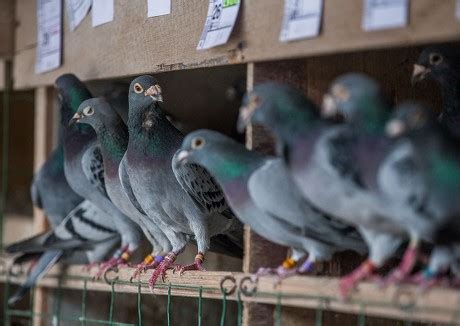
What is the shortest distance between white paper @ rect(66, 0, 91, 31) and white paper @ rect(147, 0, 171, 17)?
Answer: 2.75 feet

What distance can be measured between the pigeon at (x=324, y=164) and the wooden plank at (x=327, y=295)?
0.13 metres

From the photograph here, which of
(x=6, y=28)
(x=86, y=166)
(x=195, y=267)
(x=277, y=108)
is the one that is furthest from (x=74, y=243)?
(x=277, y=108)

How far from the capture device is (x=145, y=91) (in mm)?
5789

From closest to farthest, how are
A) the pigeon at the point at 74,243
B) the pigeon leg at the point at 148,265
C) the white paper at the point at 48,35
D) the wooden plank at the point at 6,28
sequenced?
the pigeon leg at the point at 148,265 → the pigeon at the point at 74,243 → the white paper at the point at 48,35 → the wooden plank at the point at 6,28

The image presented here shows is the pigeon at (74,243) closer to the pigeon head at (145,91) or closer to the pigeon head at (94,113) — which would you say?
the pigeon head at (94,113)

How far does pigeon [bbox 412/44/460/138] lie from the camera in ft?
16.4

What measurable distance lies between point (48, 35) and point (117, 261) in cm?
190

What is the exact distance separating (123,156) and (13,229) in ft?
9.78

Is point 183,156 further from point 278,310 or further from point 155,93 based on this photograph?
point 278,310

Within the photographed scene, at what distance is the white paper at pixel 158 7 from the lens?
235 inches

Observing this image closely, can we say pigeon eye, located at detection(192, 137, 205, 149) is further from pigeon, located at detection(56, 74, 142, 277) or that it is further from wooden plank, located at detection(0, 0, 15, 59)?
wooden plank, located at detection(0, 0, 15, 59)

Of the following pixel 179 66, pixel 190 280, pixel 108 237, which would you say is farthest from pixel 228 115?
pixel 190 280

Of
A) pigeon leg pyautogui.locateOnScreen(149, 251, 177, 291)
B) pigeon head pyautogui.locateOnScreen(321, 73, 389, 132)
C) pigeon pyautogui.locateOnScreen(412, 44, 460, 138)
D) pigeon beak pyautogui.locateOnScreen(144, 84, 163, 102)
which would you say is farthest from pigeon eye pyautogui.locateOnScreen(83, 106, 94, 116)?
pigeon head pyautogui.locateOnScreen(321, 73, 389, 132)

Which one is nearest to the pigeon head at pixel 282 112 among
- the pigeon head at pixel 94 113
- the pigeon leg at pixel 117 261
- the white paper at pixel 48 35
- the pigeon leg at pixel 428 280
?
the pigeon leg at pixel 428 280
